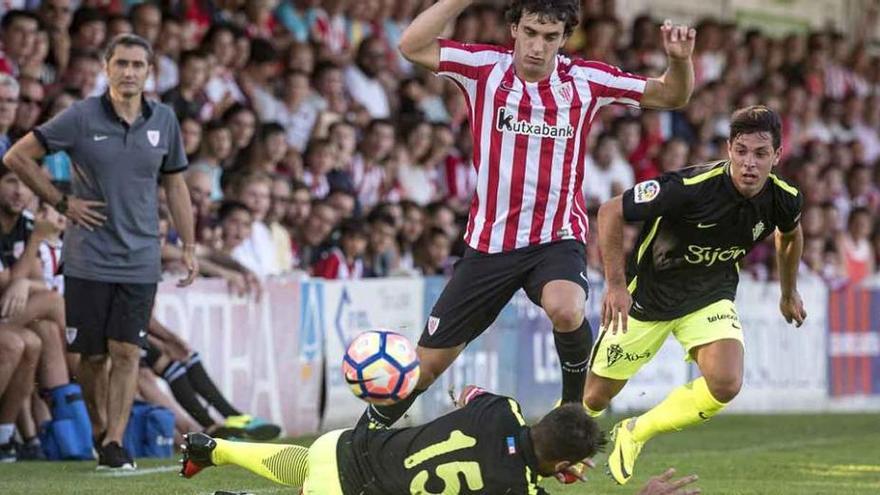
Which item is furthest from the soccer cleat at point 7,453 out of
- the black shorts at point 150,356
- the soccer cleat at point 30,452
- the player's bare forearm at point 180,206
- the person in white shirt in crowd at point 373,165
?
the person in white shirt in crowd at point 373,165

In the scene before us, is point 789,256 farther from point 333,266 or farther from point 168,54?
point 168,54

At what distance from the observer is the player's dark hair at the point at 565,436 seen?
285 inches

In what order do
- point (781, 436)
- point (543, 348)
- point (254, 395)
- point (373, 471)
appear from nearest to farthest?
1. point (373, 471)
2. point (254, 395)
3. point (781, 436)
4. point (543, 348)

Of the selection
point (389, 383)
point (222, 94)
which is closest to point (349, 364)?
point (389, 383)

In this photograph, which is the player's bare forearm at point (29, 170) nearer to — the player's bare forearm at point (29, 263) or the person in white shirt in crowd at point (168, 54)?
the player's bare forearm at point (29, 263)

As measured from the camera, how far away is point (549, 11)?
887 cm

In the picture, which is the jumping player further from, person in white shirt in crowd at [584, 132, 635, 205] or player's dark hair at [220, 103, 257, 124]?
person in white shirt in crowd at [584, 132, 635, 205]

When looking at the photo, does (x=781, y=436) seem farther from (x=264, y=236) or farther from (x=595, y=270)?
(x=264, y=236)

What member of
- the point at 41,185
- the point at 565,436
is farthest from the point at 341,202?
the point at 565,436

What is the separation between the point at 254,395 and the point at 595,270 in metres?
4.56

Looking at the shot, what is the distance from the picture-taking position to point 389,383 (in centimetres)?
782

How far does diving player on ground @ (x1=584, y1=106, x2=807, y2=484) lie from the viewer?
9.48 m

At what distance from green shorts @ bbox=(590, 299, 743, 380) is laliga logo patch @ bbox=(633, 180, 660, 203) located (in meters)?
0.79

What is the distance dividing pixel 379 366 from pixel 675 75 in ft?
7.91
